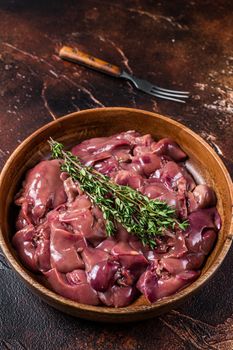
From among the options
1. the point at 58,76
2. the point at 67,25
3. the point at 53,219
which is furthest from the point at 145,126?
the point at 67,25

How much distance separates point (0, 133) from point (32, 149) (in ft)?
1.57

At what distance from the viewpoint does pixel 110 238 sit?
1.82 m

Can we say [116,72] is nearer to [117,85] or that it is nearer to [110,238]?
[117,85]

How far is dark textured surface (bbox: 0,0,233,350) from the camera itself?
6.45 feet

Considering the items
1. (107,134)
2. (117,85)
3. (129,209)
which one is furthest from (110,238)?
(117,85)

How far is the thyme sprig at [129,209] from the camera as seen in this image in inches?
69.0

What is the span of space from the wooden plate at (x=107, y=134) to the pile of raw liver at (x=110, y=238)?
0.05 meters

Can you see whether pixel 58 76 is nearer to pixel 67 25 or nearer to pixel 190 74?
pixel 67 25

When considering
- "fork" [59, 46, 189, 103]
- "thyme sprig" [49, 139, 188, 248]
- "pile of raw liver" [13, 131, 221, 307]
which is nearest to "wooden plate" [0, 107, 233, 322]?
"pile of raw liver" [13, 131, 221, 307]

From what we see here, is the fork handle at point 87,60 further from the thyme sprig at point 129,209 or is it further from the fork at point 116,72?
the thyme sprig at point 129,209

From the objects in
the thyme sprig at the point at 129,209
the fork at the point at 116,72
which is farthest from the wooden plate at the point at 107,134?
the fork at the point at 116,72

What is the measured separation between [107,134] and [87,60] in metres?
0.69

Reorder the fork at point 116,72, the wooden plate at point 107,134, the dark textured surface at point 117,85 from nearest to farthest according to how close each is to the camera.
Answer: the wooden plate at point 107,134, the dark textured surface at point 117,85, the fork at point 116,72

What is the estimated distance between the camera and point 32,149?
2.13 m
